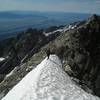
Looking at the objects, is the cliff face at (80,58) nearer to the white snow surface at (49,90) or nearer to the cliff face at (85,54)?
the cliff face at (85,54)

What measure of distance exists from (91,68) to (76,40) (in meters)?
6.26

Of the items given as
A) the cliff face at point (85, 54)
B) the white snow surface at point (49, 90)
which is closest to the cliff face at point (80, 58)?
the cliff face at point (85, 54)

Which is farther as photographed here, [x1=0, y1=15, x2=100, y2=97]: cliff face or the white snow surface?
[x1=0, y1=15, x2=100, y2=97]: cliff face

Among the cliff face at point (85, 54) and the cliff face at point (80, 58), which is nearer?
the cliff face at point (80, 58)

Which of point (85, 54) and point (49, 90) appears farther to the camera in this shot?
point (85, 54)

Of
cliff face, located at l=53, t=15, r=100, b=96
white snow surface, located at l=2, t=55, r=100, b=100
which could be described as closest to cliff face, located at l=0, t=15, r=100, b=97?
cliff face, located at l=53, t=15, r=100, b=96

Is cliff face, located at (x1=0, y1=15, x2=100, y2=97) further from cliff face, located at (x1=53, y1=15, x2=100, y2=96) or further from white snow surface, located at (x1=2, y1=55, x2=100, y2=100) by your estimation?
white snow surface, located at (x1=2, y1=55, x2=100, y2=100)

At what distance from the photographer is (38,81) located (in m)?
24.0

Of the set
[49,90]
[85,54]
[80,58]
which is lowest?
[80,58]

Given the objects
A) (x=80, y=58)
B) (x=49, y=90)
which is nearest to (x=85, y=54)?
(x=80, y=58)

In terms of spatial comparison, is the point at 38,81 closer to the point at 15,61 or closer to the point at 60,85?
the point at 60,85

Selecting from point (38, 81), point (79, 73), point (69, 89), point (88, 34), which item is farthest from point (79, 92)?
point (88, 34)

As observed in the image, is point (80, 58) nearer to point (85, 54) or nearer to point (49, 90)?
point (85, 54)

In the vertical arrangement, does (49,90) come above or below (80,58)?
above
